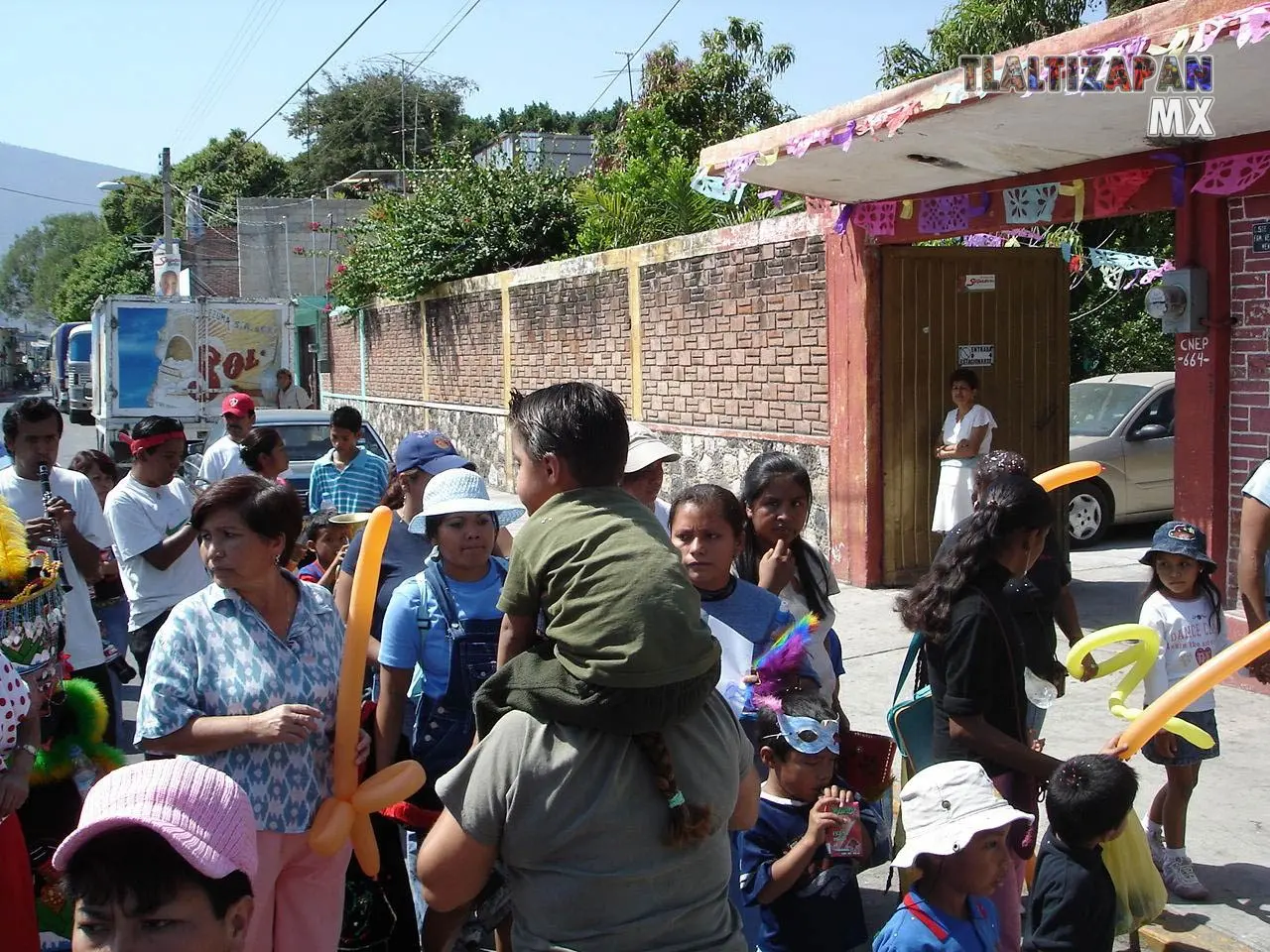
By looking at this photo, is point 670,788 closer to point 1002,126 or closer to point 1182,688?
point 1182,688

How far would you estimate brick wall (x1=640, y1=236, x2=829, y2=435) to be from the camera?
32.0ft

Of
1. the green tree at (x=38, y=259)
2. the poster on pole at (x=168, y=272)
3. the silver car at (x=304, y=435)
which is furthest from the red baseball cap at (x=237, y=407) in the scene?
the green tree at (x=38, y=259)

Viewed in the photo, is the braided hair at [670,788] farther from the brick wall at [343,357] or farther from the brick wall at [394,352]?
the brick wall at [343,357]

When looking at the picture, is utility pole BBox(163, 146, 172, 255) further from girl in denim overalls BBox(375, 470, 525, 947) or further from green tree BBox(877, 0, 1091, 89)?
girl in denim overalls BBox(375, 470, 525, 947)

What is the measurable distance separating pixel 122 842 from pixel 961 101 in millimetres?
5350

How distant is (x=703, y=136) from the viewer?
21453mm

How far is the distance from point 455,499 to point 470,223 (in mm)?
15144

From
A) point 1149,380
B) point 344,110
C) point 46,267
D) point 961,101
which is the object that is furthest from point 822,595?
point 46,267

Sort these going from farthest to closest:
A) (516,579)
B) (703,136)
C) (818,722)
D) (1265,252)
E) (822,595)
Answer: (703,136) → (1265,252) → (822,595) → (818,722) → (516,579)

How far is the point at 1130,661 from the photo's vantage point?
4098 mm

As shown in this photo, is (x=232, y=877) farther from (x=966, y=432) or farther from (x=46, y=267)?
(x=46, y=267)

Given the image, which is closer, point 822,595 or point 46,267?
point 822,595

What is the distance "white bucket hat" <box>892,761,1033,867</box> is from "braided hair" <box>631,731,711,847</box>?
1.01 meters

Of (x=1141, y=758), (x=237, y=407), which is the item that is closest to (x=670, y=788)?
(x=1141, y=758)
